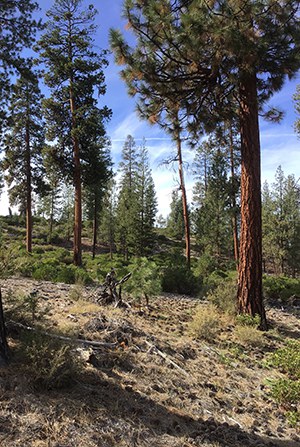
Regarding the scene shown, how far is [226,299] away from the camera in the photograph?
7164mm

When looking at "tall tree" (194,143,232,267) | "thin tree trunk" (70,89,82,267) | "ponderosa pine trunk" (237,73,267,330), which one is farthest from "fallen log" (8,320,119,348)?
"tall tree" (194,143,232,267)

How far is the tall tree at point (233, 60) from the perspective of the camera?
227 inches

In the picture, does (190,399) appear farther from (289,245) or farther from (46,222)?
(46,222)

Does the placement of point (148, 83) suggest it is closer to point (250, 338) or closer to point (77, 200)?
point (250, 338)

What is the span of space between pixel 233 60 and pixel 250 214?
3029mm

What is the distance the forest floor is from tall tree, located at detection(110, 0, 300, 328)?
2334mm

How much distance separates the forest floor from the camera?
251cm

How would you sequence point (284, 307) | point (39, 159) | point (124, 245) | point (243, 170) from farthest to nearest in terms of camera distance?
1. point (124, 245)
2. point (39, 159)
3. point (284, 307)
4. point (243, 170)

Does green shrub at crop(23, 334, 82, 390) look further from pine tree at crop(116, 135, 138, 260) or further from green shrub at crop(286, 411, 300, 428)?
pine tree at crop(116, 135, 138, 260)

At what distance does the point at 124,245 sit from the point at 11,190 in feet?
51.1

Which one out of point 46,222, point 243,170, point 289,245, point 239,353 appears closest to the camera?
point 239,353

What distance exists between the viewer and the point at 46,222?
4881 cm

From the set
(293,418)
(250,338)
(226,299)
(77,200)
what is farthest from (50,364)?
(77,200)

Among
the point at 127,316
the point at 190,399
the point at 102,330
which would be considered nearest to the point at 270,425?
the point at 190,399
